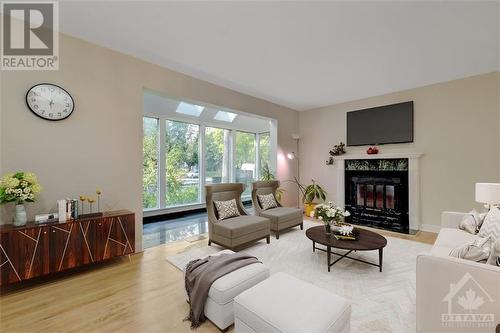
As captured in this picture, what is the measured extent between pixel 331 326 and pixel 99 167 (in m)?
3.39

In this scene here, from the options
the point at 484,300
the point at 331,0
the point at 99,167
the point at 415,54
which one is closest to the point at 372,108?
the point at 415,54

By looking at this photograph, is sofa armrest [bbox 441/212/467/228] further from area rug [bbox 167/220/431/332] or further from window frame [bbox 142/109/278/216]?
window frame [bbox 142/109/278/216]

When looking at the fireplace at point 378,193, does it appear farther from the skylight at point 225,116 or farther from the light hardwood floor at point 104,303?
the light hardwood floor at point 104,303

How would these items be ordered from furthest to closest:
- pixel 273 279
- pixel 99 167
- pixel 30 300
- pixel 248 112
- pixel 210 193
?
1. pixel 248 112
2. pixel 210 193
3. pixel 99 167
4. pixel 30 300
5. pixel 273 279

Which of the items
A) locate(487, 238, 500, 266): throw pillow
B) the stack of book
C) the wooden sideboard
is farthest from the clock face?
locate(487, 238, 500, 266): throw pillow

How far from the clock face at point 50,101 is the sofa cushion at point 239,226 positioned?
2606 millimetres

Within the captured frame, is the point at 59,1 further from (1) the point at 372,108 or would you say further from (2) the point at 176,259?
(1) the point at 372,108

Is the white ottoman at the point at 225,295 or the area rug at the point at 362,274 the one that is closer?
the white ottoman at the point at 225,295

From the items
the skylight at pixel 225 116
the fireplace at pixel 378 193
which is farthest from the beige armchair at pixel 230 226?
the skylight at pixel 225 116

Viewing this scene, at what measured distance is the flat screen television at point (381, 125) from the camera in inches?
192

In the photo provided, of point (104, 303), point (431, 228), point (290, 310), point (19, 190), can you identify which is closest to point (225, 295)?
point (290, 310)

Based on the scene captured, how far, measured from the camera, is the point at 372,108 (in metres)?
5.34

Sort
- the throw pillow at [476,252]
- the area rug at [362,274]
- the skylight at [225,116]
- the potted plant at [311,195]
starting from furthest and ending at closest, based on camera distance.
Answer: the skylight at [225,116] < the potted plant at [311,195] < the area rug at [362,274] < the throw pillow at [476,252]

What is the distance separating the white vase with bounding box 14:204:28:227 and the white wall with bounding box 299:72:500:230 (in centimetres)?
633
